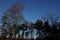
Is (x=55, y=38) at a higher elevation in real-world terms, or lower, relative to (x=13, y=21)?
lower

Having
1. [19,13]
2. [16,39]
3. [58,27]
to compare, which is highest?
[19,13]

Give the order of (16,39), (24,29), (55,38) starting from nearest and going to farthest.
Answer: (55,38), (16,39), (24,29)

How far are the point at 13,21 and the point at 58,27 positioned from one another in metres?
12.2

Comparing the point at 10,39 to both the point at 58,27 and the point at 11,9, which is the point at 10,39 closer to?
the point at 11,9

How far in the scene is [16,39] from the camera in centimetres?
Result: 4641

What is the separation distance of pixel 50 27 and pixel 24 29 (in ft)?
27.3

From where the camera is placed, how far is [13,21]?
1737 inches

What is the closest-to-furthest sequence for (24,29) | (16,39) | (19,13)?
(19,13) → (16,39) → (24,29)

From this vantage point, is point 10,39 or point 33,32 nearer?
point 10,39

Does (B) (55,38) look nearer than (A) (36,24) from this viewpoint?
Yes

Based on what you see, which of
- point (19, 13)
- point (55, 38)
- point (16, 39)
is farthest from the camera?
point (16, 39)

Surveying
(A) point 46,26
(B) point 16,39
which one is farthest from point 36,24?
(B) point 16,39

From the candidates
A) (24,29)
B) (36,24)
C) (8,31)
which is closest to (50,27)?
(36,24)

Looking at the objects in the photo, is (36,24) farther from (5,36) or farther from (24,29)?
(5,36)
